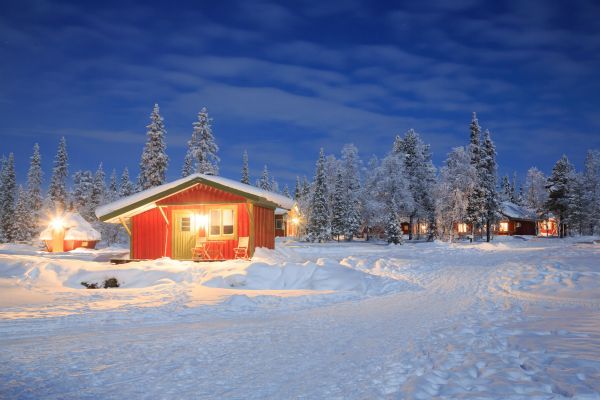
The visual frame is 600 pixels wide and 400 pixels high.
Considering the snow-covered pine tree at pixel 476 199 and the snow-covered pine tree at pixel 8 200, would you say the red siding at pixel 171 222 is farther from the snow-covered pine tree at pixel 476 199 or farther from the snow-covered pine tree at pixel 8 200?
the snow-covered pine tree at pixel 8 200

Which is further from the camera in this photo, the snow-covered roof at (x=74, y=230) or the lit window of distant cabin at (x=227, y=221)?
the snow-covered roof at (x=74, y=230)

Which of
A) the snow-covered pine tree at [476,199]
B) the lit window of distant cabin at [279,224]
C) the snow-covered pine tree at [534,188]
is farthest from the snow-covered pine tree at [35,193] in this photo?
the snow-covered pine tree at [534,188]

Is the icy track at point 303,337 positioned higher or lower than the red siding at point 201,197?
lower

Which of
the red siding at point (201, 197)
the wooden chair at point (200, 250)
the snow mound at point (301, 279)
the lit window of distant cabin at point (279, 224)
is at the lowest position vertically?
the snow mound at point (301, 279)

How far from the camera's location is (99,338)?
7.36m

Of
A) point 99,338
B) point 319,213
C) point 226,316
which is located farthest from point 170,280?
point 319,213

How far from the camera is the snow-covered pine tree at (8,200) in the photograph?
6009 cm

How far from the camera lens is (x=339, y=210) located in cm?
5900

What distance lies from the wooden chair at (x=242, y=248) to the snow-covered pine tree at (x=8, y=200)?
52085 mm

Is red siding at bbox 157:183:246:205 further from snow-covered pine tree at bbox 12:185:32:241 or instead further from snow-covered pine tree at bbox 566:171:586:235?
snow-covered pine tree at bbox 566:171:586:235

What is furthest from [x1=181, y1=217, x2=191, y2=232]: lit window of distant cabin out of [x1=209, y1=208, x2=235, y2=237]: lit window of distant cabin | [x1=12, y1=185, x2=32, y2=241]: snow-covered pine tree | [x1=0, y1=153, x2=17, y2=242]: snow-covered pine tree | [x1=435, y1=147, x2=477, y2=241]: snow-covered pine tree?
[x1=0, y1=153, x2=17, y2=242]: snow-covered pine tree

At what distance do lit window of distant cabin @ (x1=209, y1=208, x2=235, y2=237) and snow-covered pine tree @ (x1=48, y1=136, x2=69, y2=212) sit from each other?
156 ft

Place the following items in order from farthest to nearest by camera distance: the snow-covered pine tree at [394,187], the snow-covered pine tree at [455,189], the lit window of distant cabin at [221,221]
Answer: the snow-covered pine tree at [394,187] → the snow-covered pine tree at [455,189] → the lit window of distant cabin at [221,221]

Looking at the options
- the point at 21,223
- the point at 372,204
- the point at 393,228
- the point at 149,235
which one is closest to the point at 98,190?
the point at 21,223
